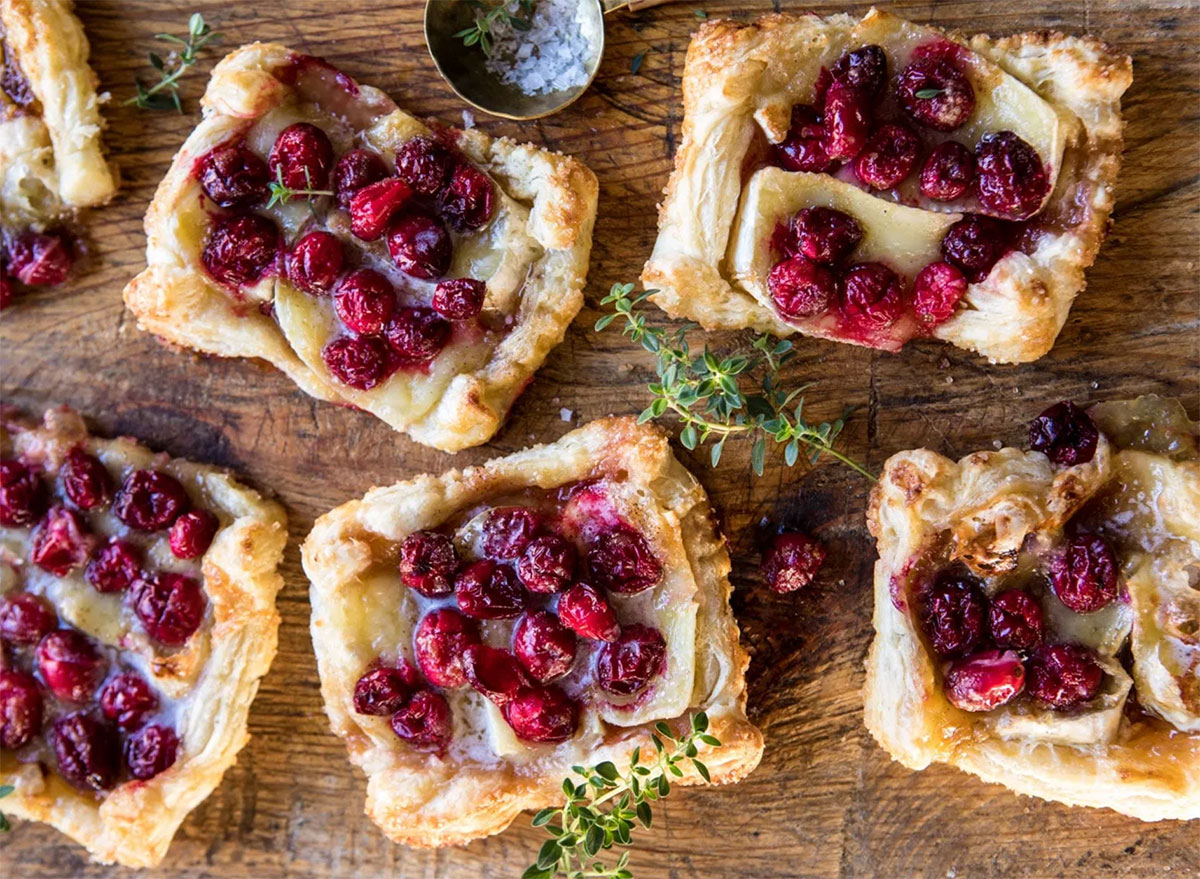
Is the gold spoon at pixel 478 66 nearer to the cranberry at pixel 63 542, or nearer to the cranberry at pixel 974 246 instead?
the cranberry at pixel 974 246

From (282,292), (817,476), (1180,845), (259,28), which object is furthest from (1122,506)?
(259,28)

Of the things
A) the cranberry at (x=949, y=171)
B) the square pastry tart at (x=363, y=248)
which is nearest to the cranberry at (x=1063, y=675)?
the cranberry at (x=949, y=171)

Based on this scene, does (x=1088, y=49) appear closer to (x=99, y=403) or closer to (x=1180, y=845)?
(x=1180, y=845)

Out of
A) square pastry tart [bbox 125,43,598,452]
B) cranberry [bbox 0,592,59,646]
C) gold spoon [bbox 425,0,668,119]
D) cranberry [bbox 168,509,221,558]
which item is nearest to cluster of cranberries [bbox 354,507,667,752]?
square pastry tart [bbox 125,43,598,452]

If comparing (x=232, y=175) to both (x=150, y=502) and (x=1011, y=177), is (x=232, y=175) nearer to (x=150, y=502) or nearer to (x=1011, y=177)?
(x=150, y=502)

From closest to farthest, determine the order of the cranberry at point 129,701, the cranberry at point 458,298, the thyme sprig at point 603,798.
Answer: the thyme sprig at point 603,798 < the cranberry at point 458,298 < the cranberry at point 129,701

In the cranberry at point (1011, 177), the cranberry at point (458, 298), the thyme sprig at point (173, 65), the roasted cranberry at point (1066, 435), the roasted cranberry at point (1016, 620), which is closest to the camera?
the cranberry at point (1011, 177)
